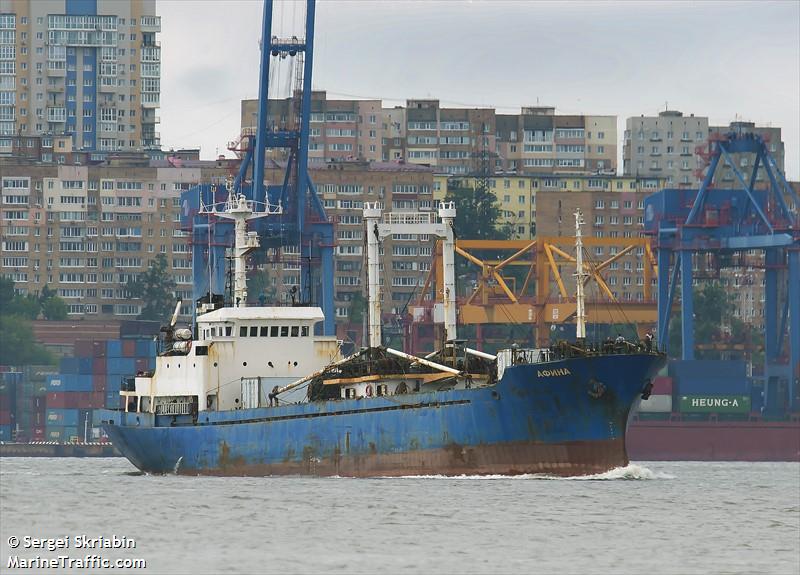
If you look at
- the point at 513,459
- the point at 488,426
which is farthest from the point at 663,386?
the point at 488,426

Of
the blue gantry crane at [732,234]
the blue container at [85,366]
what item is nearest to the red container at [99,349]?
the blue container at [85,366]

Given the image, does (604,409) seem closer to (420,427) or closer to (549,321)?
(420,427)

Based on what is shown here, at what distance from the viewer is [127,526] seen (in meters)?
53.9

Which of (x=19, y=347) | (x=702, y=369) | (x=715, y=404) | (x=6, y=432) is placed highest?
(x=19, y=347)

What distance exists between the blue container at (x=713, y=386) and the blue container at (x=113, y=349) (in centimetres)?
3991

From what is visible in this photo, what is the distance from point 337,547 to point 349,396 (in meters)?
24.6

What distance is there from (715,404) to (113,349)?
140 feet

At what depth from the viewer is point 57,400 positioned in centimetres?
14138

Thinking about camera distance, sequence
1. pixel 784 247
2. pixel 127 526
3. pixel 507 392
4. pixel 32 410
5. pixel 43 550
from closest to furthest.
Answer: pixel 43 550 < pixel 127 526 < pixel 507 392 < pixel 784 247 < pixel 32 410

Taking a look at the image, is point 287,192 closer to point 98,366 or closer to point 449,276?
point 98,366

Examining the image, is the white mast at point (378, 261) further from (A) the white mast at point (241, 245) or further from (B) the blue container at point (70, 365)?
(B) the blue container at point (70, 365)

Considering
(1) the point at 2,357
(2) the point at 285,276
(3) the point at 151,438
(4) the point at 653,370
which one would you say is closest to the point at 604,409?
(4) the point at 653,370

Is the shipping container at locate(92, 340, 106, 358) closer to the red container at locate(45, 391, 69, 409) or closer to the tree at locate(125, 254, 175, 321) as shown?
the red container at locate(45, 391, 69, 409)

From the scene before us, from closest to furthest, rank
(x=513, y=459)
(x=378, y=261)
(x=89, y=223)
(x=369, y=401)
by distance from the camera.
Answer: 1. (x=513, y=459)
2. (x=369, y=401)
3. (x=378, y=261)
4. (x=89, y=223)
